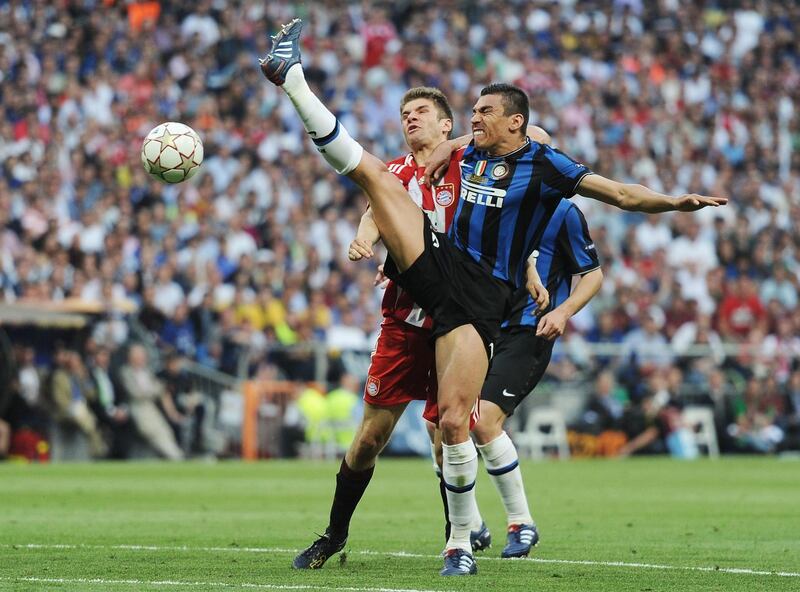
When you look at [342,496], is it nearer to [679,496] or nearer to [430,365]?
[430,365]

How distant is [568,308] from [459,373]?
151 centimetres

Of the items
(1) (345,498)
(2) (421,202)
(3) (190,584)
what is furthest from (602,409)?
(3) (190,584)

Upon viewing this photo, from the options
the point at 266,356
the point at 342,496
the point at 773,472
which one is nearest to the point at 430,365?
the point at 342,496

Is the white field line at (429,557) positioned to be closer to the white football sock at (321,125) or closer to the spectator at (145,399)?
the white football sock at (321,125)

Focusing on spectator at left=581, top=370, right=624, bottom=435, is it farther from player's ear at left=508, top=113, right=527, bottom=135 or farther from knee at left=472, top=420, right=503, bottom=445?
player's ear at left=508, top=113, right=527, bottom=135

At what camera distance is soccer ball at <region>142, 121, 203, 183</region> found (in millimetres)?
8508

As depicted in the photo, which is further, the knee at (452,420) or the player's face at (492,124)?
the player's face at (492,124)

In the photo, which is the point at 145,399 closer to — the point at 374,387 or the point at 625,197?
the point at 374,387

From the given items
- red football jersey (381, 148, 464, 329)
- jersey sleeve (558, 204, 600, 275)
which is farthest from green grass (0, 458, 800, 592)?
jersey sleeve (558, 204, 600, 275)

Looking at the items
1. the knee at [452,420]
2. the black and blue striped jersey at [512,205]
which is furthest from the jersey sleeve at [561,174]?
the knee at [452,420]

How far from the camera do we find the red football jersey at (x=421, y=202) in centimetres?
809

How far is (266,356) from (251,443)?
132 centimetres

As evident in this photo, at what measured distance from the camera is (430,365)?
816cm

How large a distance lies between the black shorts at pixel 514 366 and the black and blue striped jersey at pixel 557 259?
0.33 ft
